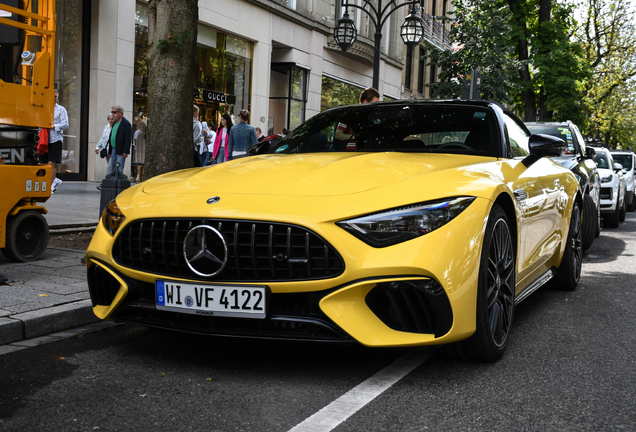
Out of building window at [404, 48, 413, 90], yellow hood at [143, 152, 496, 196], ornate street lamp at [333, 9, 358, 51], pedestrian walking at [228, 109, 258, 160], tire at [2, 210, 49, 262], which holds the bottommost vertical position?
tire at [2, 210, 49, 262]

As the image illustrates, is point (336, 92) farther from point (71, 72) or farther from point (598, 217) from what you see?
point (598, 217)

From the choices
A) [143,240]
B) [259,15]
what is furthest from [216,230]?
[259,15]

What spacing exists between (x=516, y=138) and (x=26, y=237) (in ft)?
14.1

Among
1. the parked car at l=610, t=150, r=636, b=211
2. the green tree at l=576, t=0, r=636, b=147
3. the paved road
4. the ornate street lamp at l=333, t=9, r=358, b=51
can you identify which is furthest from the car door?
the green tree at l=576, t=0, r=636, b=147

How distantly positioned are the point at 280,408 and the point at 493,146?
2393 millimetres

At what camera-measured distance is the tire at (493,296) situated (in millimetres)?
3453

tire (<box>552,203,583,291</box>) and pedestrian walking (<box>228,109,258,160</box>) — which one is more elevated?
pedestrian walking (<box>228,109,258,160</box>)

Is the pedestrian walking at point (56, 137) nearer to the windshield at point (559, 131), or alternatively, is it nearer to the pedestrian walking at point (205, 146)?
the pedestrian walking at point (205, 146)

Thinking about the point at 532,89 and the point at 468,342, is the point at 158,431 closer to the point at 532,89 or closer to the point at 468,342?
the point at 468,342

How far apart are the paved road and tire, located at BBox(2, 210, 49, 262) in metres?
2.32

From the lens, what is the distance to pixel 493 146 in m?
4.58

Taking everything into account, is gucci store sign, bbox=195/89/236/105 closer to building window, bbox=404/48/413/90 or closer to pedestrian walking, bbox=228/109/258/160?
pedestrian walking, bbox=228/109/258/160

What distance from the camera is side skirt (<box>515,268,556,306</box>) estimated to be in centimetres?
434

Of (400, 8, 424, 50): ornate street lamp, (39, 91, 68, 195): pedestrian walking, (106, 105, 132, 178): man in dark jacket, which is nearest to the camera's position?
(39, 91, 68, 195): pedestrian walking
